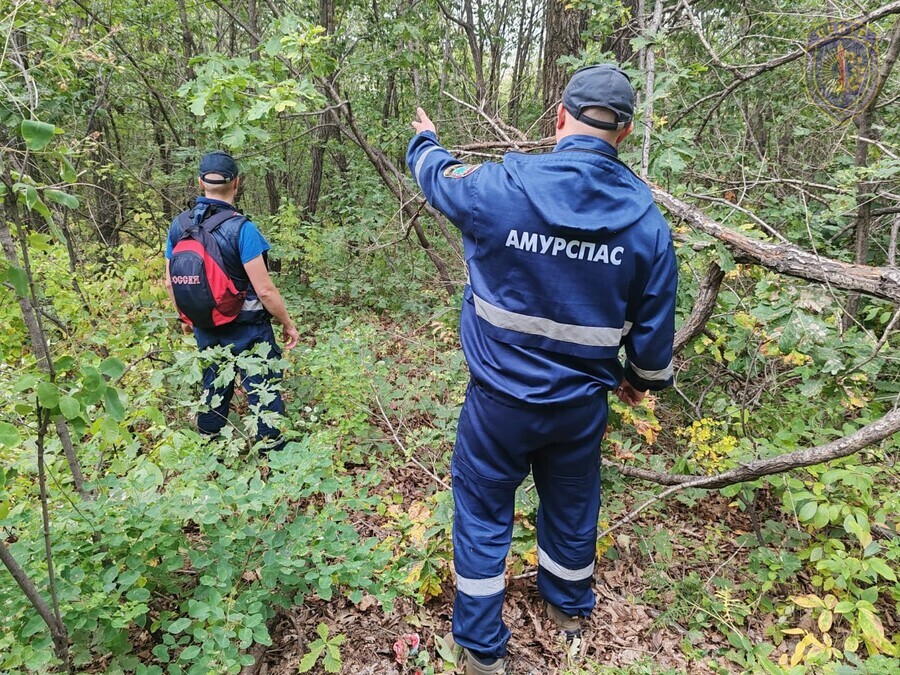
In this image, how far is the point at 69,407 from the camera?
1270 mm

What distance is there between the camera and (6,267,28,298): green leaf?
1.24 metres

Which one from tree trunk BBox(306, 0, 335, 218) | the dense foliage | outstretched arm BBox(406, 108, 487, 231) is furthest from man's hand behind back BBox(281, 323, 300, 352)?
tree trunk BBox(306, 0, 335, 218)

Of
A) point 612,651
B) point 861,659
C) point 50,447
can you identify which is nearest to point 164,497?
point 50,447

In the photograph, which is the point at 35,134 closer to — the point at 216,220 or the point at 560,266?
the point at 560,266

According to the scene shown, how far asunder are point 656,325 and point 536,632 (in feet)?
Answer: 5.31

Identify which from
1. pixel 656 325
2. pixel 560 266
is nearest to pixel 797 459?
pixel 656 325

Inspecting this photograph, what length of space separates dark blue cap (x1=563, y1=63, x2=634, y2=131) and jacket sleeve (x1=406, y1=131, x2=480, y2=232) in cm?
44

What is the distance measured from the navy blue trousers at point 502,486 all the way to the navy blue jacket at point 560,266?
115mm

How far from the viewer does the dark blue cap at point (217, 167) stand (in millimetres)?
2918

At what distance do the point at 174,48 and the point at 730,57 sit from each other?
7263 mm

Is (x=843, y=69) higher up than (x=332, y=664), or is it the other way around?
(x=843, y=69)

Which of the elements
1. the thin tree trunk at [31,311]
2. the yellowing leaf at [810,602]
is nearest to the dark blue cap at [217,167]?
the thin tree trunk at [31,311]

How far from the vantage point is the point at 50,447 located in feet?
6.55

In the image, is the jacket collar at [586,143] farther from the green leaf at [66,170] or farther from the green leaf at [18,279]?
the green leaf at [18,279]
